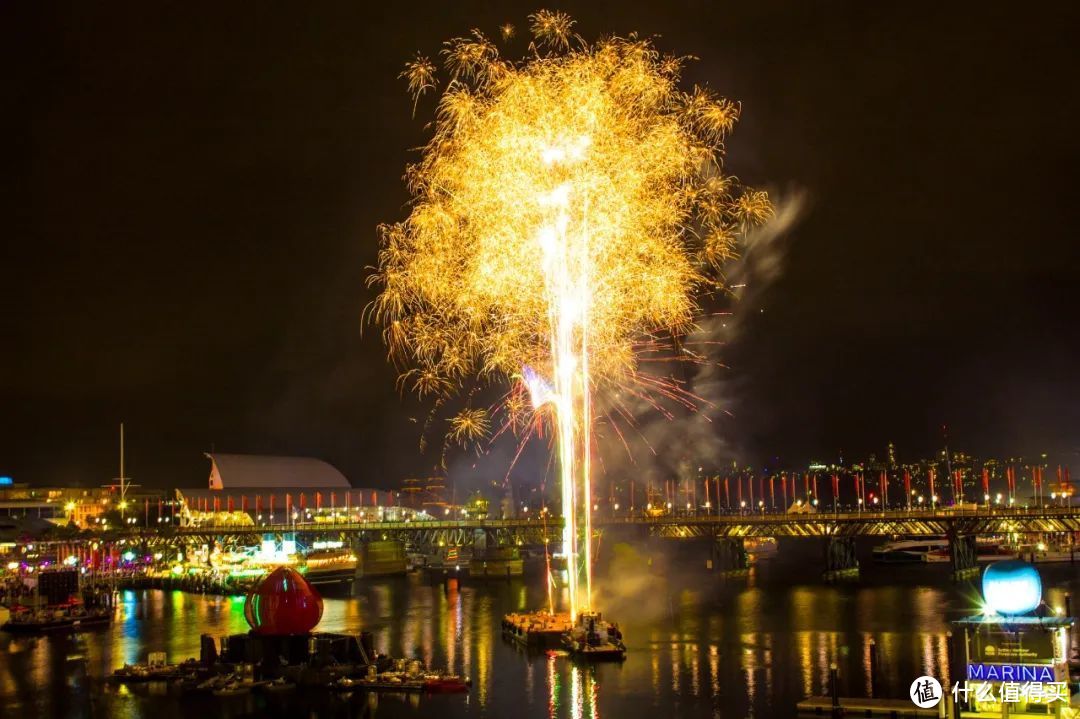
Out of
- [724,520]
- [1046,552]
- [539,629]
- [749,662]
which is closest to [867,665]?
[749,662]

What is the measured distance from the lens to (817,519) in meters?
73.2

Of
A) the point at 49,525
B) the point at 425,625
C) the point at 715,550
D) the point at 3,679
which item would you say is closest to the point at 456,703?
the point at 3,679

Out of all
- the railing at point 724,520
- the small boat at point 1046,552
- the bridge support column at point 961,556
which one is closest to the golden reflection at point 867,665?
the bridge support column at point 961,556

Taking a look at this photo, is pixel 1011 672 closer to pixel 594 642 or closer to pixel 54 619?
pixel 594 642

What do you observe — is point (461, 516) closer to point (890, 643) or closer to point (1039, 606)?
point (890, 643)

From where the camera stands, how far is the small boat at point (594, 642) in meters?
33.9

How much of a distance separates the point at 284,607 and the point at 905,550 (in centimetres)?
7236

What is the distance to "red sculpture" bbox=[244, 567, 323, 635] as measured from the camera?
30.8 metres

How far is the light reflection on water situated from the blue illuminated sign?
6.22m

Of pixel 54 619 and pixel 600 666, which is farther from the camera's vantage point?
pixel 54 619

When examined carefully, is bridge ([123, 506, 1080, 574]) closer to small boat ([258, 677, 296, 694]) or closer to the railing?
the railing

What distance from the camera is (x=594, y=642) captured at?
34.3m

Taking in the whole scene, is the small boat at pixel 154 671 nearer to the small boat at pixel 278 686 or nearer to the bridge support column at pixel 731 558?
the small boat at pixel 278 686

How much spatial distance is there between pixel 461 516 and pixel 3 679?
3209 inches
